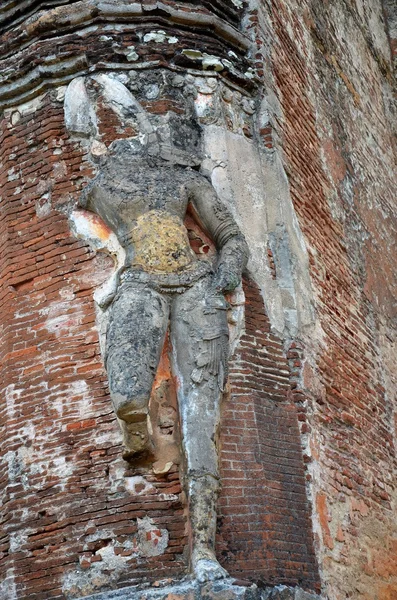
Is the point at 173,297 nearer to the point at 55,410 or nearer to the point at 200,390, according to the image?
the point at 200,390

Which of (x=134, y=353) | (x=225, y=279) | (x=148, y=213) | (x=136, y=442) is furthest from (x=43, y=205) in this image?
(x=136, y=442)

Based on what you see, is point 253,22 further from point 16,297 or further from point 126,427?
point 126,427

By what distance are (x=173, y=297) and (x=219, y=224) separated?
2.38ft

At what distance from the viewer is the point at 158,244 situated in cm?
705

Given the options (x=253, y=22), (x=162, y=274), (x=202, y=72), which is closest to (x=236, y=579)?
(x=162, y=274)

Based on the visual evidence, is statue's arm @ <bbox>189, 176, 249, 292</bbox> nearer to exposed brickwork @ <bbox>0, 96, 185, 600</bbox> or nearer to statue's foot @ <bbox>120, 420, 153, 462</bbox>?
exposed brickwork @ <bbox>0, 96, 185, 600</bbox>

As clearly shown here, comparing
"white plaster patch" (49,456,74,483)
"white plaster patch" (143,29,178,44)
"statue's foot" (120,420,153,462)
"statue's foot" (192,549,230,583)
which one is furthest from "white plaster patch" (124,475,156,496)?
"white plaster patch" (143,29,178,44)

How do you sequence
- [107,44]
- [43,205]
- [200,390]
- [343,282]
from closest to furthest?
[200,390] < [43,205] < [107,44] < [343,282]

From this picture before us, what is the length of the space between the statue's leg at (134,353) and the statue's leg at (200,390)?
159mm

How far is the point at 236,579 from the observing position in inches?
241

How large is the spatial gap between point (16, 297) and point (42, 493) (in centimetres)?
149

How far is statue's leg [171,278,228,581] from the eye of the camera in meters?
Answer: 6.38

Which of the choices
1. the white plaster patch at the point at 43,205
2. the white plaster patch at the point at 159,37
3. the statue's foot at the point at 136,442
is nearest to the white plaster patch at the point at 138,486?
the statue's foot at the point at 136,442

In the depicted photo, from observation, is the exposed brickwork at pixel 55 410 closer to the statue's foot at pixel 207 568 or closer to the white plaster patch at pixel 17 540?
the white plaster patch at pixel 17 540
